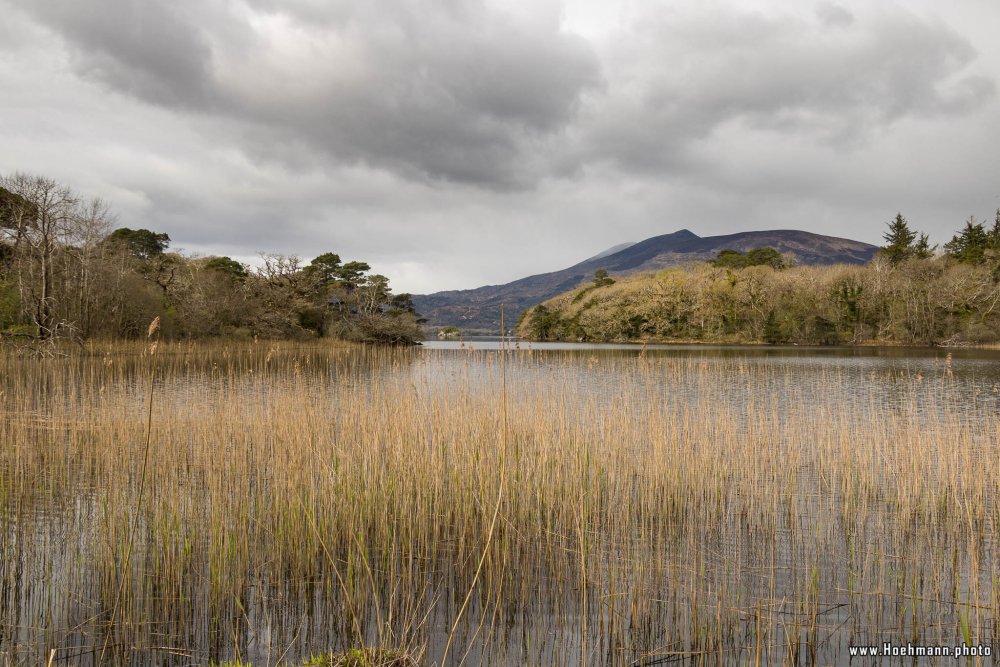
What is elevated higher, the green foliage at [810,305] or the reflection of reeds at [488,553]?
the green foliage at [810,305]

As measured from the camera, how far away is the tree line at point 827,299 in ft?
136

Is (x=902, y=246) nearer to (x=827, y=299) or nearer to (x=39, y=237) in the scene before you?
(x=827, y=299)

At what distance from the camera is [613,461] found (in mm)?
6250

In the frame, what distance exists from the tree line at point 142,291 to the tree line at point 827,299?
26.7 meters

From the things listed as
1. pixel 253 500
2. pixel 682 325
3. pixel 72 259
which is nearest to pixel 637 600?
pixel 253 500

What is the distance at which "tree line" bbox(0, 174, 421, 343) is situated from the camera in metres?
21.9

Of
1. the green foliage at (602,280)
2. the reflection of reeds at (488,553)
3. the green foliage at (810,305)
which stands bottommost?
the reflection of reeds at (488,553)

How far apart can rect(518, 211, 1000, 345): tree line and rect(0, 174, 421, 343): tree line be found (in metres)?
26.7

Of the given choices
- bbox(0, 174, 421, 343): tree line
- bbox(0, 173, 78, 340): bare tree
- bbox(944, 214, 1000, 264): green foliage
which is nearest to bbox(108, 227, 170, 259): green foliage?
bbox(0, 174, 421, 343): tree line

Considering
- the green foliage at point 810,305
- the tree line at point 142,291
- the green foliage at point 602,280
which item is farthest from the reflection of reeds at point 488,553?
the green foliage at point 602,280

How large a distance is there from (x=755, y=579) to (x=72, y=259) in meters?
30.3

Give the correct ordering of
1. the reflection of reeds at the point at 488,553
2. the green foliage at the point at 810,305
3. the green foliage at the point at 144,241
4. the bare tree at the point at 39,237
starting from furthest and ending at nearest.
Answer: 1. the green foliage at the point at 144,241
2. the green foliage at the point at 810,305
3. the bare tree at the point at 39,237
4. the reflection of reeds at the point at 488,553

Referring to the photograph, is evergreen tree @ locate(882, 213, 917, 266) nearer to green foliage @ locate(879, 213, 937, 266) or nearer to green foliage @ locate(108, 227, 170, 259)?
green foliage @ locate(879, 213, 937, 266)

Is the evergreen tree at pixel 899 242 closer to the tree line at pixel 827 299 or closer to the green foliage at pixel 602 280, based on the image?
the tree line at pixel 827 299
